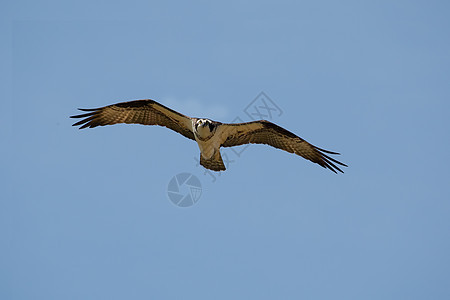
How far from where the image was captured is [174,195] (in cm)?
1270

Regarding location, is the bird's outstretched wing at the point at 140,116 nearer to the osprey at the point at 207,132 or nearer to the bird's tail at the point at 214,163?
the osprey at the point at 207,132

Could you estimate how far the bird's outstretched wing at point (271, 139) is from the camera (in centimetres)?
1291

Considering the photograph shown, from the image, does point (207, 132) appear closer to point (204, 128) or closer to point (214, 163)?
point (204, 128)

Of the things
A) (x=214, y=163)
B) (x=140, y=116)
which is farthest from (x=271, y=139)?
(x=140, y=116)

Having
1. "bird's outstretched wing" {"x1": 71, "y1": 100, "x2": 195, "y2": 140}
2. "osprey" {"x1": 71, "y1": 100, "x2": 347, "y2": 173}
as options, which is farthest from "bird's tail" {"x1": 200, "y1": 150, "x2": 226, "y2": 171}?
"bird's outstretched wing" {"x1": 71, "y1": 100, "x2": 195, "y2": 140}

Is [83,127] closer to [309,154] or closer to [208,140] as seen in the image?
[208,140]

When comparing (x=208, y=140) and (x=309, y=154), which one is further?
(x=309, y=154)

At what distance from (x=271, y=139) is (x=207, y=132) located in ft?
6.64

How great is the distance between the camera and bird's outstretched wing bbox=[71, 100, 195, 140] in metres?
12.8

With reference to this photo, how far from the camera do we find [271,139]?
44.4ft

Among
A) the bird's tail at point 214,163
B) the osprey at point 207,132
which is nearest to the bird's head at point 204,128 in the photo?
the osprey at point 207,132

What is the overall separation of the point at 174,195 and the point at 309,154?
12.4 ft

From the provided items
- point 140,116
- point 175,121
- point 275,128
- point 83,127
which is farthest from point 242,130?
point 83,127

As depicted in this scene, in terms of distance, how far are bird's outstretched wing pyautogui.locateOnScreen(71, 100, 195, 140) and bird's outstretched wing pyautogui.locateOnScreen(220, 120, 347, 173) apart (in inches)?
38.8
